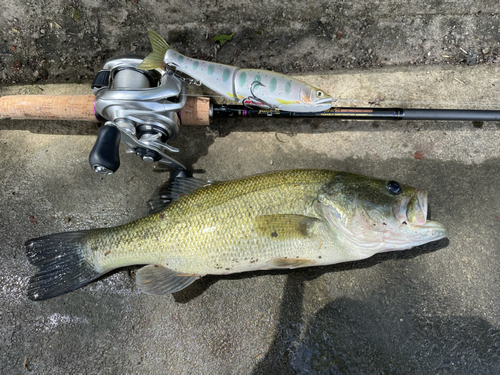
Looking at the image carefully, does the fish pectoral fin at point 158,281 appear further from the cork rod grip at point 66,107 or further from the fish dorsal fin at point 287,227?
the cork rod grip at point 66,107

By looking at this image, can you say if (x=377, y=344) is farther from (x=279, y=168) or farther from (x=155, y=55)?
(x=155, y=55)

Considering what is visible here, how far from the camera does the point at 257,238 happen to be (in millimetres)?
1976

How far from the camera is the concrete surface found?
225 cm

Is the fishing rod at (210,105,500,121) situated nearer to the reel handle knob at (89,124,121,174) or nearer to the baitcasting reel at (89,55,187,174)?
the baitcasting reel at (89,55,187,174)

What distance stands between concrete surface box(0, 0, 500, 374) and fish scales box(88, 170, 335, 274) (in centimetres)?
44

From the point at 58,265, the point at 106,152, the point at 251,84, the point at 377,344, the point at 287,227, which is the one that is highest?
the point at 251,84

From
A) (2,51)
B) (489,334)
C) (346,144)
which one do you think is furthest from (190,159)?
(489,334)

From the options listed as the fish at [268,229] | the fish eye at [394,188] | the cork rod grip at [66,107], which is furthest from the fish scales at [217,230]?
the cork rod grip at [66,107]

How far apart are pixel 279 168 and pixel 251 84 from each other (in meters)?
0.88

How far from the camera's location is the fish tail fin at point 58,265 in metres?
2.22

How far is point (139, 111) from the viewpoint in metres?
1.92

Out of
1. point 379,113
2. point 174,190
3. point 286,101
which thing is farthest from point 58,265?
point 379,113

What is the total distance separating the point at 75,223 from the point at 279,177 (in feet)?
6.36

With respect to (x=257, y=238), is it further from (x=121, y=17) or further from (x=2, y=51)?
(x=2, y=51)
